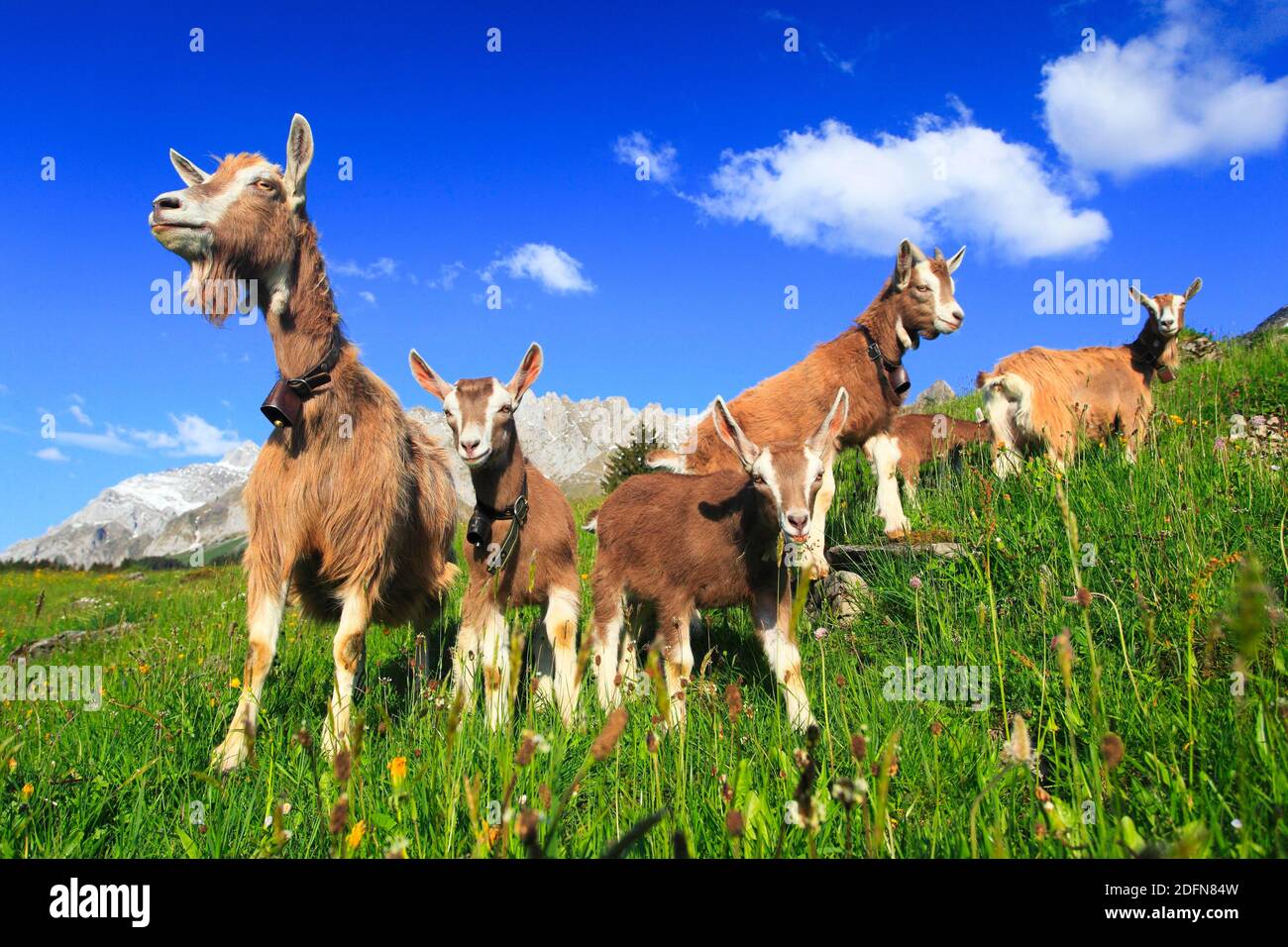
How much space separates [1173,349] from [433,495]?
10.9 m

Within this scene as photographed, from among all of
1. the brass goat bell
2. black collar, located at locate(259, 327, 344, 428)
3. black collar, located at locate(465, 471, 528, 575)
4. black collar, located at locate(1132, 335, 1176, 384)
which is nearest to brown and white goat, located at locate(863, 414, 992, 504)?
black collar, located at locate(1132, 335, 1176, 384)

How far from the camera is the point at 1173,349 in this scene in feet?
36.0

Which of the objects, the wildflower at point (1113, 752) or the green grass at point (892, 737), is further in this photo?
the green grass at point (892, 737)

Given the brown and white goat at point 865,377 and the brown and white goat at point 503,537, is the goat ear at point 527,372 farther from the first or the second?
the brown and white goat at point 865,377

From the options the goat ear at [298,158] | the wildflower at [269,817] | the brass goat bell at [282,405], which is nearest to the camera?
the wildflower at [269,817]

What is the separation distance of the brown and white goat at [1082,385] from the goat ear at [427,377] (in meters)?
7.62

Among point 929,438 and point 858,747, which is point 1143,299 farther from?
point 858,747

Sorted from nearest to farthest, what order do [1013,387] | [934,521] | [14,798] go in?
[14,798] → [934,521] → [1013,387]

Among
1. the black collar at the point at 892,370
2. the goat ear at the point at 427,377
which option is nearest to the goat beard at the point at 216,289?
the goat ear at the point at 427,377

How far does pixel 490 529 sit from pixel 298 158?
2938 millimetres

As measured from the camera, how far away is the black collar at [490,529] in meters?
5.41
